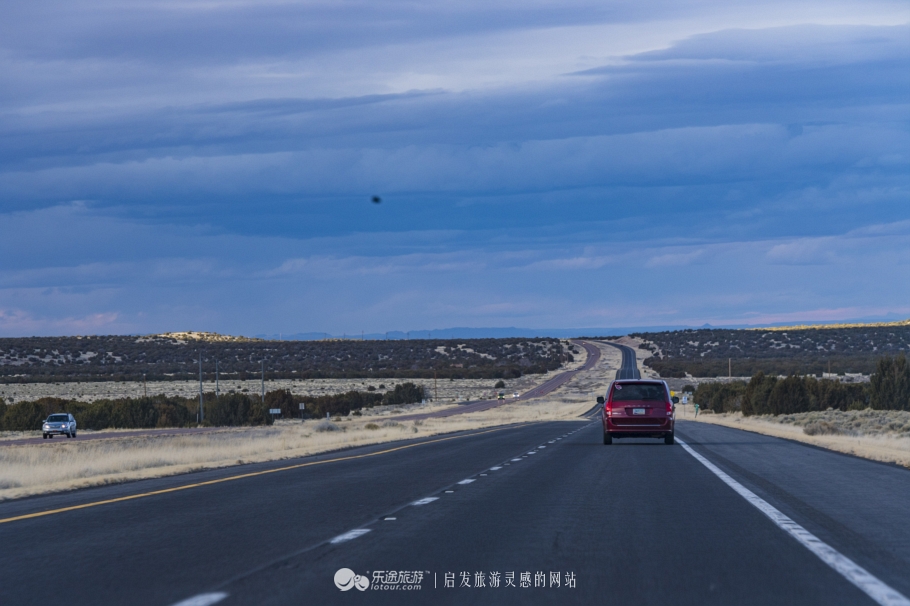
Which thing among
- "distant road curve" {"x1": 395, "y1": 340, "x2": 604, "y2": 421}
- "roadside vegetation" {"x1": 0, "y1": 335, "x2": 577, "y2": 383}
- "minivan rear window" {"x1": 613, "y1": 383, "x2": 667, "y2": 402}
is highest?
"roadside vegetation" {"x1": 0, "y1": 335, "x2": 577, "y2": 383}

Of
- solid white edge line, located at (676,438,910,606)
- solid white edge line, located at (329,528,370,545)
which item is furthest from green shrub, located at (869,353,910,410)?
solid white edge line, located at (329,528,370,545)

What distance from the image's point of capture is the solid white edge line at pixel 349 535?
1095 centimetres

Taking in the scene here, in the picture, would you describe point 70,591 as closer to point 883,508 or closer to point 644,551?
point 644,551

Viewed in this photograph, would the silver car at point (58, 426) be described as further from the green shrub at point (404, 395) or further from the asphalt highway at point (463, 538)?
the green shrub at point (404, 395)

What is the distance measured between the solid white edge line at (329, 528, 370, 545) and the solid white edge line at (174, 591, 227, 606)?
9.34ft

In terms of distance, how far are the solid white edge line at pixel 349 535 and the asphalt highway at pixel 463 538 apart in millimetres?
32

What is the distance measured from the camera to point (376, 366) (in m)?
176

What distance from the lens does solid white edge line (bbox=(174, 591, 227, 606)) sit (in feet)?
25.1

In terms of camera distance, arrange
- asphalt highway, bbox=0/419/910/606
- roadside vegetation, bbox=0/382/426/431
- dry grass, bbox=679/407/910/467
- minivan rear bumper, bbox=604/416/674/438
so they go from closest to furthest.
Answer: asphalt highway, bbox=0/419/910/606 < dry grass, bbox=679/407/910/467 < minivan rear bumper, bbox=604/416/674/438 < roadside vegetation, bbox=0/382/426/431

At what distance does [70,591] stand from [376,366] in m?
169

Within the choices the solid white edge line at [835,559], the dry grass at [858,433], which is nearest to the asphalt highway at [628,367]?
the dry grass at [858,433]

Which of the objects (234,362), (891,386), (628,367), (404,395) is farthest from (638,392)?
(234,362)

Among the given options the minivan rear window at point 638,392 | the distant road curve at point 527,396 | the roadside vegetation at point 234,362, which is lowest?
the distant road curve at point 527,396

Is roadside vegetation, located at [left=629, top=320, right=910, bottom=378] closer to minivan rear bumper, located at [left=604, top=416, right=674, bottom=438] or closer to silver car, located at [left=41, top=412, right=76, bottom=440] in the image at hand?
silver car, located at [left=41, top=412, right=76, bottom=440]
